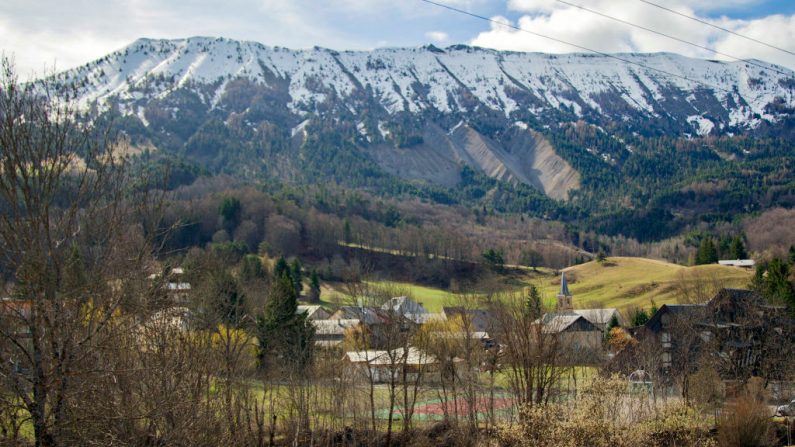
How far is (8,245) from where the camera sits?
13.1 metres

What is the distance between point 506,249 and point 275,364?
419 feet

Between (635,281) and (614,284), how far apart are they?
4.24 metres

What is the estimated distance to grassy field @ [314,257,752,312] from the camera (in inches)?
3681

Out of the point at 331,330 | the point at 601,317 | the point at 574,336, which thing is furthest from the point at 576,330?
the point at 331,330

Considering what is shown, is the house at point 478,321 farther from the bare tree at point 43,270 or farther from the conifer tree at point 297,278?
the bare tree at point 43,270

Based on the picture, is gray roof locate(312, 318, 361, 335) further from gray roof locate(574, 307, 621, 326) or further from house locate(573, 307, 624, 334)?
gray roof locate(574, 307, 621, 326)

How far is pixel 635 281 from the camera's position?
114 metres

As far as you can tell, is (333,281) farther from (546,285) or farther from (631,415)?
(631,415)

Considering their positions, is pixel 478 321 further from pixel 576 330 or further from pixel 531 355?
pixel 531 355

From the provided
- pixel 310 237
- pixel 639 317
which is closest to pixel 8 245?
pixel 639 317

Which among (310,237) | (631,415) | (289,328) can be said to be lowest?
(631,415)

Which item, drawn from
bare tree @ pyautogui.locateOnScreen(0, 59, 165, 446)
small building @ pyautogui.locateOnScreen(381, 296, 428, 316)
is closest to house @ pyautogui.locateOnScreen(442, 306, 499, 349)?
small building @ pyautogui.locateOnScreen(381, 296, 428, 316)

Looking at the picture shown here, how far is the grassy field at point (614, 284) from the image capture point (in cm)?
9350

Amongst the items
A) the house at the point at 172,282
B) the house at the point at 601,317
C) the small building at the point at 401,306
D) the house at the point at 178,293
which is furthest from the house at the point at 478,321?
the house at the point at 172,282
